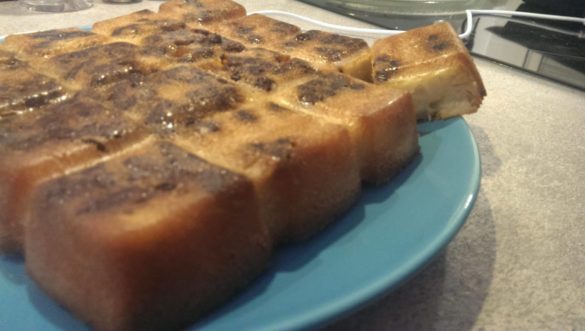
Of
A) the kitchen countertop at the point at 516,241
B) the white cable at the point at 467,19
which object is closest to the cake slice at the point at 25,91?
the kitchen countertop at the point at 516,241

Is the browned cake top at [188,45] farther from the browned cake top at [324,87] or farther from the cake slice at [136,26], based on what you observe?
the browned cake top at [324,87]

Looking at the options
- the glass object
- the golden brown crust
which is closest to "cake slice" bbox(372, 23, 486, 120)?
the golden brown crust

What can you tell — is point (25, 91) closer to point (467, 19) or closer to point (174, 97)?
point (174, 97)

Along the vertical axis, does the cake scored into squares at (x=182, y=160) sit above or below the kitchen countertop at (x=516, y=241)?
above

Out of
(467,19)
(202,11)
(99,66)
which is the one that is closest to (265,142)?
(99,66)

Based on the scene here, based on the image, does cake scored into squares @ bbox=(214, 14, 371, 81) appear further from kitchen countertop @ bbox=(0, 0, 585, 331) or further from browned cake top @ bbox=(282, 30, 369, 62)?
kitchen countertop @ bbox=(0, 0, 585, 331)

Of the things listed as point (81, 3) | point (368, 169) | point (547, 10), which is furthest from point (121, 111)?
point (547, 10)
